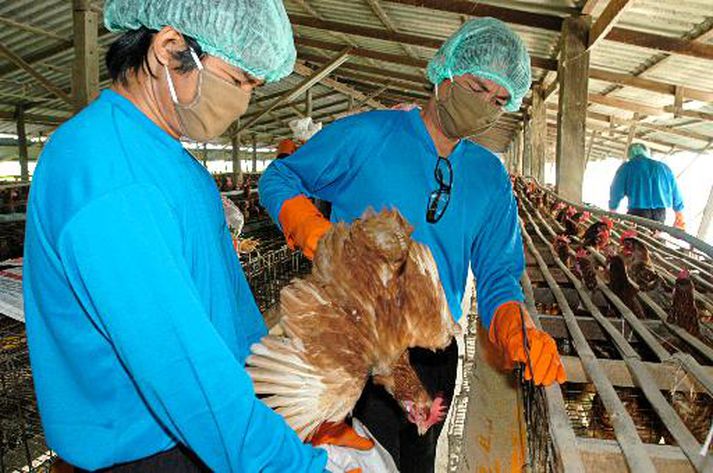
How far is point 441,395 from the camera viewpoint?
5.94 feet

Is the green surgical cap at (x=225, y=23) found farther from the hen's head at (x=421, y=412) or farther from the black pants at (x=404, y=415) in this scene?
the black pants at (x=404, y=415)

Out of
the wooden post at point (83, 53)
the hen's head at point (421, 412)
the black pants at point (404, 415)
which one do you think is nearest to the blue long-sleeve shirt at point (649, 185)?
the black pants at point (404, 415)

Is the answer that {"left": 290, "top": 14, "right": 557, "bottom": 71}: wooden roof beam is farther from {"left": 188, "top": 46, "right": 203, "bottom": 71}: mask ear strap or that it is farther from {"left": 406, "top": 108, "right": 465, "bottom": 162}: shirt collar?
{"left": 188, "top": 46, "right": 203, "bottom": 71}: mask ear strap

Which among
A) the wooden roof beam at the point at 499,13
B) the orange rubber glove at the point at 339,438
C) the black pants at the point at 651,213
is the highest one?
the wooden roof beam at the point at 499,13

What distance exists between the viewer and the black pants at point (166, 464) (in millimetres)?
904

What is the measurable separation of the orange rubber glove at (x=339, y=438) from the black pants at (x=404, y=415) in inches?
16.1

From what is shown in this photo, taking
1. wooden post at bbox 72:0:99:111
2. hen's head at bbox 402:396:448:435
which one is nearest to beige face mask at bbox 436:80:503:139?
hen's head at bbox 402:396:448:435

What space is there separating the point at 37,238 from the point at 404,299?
87 cm

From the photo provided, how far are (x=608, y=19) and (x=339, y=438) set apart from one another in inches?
216

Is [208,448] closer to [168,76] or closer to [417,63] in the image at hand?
[168,76]

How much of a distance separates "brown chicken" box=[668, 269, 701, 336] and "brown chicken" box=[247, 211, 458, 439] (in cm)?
153

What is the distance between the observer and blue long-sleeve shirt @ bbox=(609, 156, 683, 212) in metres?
7.11

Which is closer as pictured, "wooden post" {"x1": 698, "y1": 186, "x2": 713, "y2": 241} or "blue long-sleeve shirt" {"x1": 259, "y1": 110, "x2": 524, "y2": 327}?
"blue long-sleeve shirt" {"x1": 259, "y1": 110, "x2": 524, "y2": 327}

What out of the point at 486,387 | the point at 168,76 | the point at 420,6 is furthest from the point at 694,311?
the point at 420,6
